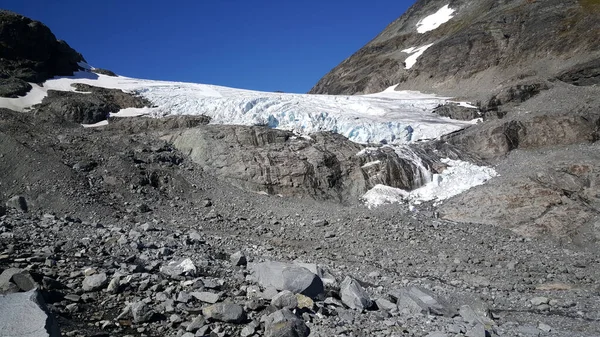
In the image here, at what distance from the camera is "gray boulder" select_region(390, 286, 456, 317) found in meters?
8.01

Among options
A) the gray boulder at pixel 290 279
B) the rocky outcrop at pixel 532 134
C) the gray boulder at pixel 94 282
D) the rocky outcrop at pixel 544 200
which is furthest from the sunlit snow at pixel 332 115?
the gray boulder at pixel 94 282

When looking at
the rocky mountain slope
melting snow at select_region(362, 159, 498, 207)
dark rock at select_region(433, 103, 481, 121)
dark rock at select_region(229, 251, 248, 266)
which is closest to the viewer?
the rocky mountain slope

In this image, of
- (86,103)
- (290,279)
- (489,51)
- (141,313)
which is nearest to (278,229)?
(290,279)

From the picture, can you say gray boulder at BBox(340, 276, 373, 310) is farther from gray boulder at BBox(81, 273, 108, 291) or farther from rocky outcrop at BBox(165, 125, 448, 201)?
rocky outcrop at BBox(165, 125, 448, 201)

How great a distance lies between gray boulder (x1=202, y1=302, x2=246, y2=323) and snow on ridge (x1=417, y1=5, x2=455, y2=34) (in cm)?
5047

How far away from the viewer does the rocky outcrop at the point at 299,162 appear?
18844 millimetres

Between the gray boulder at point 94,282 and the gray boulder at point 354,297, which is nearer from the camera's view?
the gray boulder at point 94,282

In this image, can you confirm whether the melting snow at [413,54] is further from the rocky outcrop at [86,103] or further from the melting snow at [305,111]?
the rocky outcrop at [86,103]

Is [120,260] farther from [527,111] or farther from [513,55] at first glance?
[513,55]

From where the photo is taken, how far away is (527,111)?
23.5 meters

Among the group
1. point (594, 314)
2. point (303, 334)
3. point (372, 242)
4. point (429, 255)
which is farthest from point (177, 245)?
point (594, 314)

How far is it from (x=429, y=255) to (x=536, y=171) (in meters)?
7.95

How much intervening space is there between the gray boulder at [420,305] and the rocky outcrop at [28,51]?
26350 mm

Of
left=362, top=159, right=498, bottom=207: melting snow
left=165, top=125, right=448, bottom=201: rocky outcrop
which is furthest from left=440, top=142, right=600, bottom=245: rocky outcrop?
left=165, top=125, right=448, bottom=201: rocky outcrop
